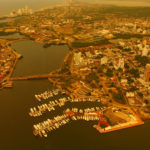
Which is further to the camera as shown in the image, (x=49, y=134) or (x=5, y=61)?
(x=5, y=61)

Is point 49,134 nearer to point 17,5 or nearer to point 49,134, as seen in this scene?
point 49,134

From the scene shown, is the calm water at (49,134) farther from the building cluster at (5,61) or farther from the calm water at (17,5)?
the calm water at (17,5)

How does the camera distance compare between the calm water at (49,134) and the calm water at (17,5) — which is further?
the calm water at (17,5)

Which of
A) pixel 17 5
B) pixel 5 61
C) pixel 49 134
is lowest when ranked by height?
pixel 49 134

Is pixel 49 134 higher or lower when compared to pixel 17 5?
lower

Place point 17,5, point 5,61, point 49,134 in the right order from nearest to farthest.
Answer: point 49,134 → point 5,61 → point 17,5

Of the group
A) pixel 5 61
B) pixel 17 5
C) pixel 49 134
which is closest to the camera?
pixel 49 134

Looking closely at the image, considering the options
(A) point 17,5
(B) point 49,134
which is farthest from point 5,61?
(A) point 17,5

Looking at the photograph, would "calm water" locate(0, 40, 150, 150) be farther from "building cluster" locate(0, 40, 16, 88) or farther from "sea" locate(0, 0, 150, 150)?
"building cluster" locate(0, 40, 16, 88)

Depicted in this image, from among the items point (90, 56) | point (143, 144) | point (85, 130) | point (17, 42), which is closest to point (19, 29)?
point (17, 42)

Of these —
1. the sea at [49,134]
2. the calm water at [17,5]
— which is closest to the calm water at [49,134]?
the sea at [49,134]

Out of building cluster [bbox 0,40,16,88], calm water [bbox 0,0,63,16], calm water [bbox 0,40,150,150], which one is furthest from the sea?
calm water [bbox 0,0,63,16]
